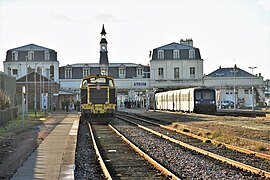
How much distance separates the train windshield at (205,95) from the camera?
177 feet

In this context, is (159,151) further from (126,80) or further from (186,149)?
(126,80)

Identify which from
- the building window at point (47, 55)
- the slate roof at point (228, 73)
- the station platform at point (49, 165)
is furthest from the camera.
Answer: the slate roof at point (228, 73)

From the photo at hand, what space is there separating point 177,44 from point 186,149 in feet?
291

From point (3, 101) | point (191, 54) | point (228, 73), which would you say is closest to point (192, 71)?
point (191, 54)

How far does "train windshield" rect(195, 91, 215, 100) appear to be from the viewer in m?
53.9

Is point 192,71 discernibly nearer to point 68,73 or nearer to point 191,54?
point 191,54

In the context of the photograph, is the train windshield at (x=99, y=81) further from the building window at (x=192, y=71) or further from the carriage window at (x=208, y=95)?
the building window at (x=192, y=71)

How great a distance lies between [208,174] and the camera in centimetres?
1325

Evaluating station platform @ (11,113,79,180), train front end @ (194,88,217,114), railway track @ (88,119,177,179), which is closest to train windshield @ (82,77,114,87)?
train front end @ (194,88,217,114)

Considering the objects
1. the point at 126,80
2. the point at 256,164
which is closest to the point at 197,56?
the point at 126,80

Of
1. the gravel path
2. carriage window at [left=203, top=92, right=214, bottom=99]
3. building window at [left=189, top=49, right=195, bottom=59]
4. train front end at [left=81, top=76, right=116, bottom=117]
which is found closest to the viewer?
the gravel path

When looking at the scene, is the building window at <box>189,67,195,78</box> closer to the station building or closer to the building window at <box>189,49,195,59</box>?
the station building

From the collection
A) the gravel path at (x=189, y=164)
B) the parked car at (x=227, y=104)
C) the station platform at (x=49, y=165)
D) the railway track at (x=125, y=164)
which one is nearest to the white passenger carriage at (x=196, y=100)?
the parked car at (x=227, y=104)

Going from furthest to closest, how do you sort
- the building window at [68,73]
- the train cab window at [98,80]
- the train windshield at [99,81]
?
the building window at [68,73]
the train cab window at [98,80]
the train windshield at [99,81]
